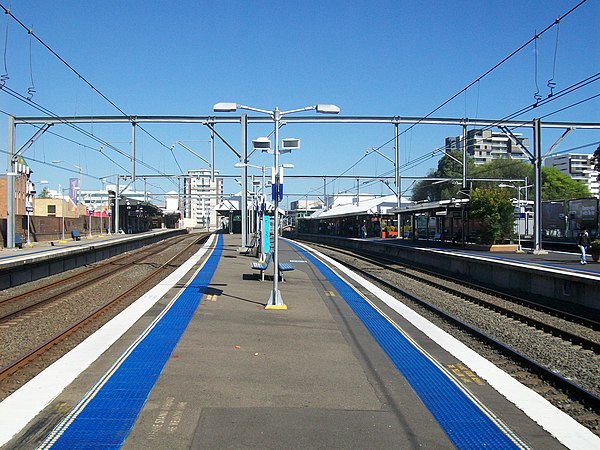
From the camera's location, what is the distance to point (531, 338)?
11.7 meters

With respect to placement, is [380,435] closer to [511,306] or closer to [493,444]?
[493,444]

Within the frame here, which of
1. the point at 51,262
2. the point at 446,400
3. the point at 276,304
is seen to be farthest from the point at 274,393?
the point at 51,262

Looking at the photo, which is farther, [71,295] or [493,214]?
[493,214]

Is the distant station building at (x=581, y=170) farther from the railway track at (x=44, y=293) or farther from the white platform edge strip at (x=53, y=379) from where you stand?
the white platform edge strip at (x=53, y=379)

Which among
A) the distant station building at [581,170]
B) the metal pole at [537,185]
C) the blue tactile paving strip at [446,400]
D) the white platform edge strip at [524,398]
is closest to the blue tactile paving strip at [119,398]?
the blue tactile paving strip at [446,400]

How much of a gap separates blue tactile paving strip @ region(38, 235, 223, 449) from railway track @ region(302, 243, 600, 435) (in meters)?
4.83

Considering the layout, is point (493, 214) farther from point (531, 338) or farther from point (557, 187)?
point (557, 187)

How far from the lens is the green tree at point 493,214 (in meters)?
30.1

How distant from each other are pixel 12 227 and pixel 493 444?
101ft

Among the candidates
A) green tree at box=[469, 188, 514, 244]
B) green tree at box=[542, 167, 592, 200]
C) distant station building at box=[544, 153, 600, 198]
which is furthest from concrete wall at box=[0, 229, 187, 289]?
distant station building at box=[544, 153, 600, 198]

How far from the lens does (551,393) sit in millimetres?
7590

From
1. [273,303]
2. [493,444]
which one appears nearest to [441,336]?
[273,303]

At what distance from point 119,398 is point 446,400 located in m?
3.68

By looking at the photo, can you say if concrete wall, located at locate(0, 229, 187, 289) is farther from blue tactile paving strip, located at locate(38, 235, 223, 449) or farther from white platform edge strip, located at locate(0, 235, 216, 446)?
blue tactile paving strip, located at locate(38, 235, 223, 449)
